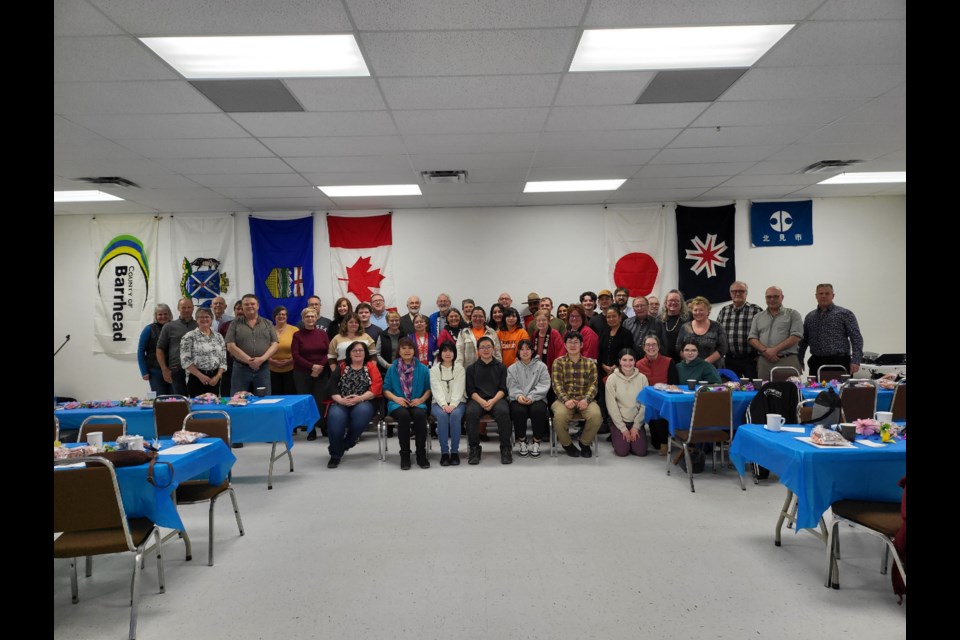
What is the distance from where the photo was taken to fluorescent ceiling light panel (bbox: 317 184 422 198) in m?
7.03

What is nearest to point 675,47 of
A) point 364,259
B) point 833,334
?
point 833,334

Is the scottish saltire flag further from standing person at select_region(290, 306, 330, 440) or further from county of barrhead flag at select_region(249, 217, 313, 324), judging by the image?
county of barrhead flag at select_region(249, 217, 313, 324)

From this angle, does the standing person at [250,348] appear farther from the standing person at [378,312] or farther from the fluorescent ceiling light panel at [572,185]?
the fluorescent ceiling light panel at [572,185]

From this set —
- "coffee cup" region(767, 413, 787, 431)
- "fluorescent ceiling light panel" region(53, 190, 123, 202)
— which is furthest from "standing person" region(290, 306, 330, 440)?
"coffee cup" region(767, 413, 787, 431)

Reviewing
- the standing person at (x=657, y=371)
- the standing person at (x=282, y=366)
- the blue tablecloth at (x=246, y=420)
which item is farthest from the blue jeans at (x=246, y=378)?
the standing person at (x=657, y=371)

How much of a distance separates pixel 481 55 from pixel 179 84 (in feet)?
6.85

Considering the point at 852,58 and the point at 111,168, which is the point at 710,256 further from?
the point at 111,168

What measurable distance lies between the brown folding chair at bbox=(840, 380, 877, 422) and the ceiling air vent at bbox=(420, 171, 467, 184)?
169 inches

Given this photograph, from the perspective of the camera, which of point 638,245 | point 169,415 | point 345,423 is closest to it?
point 169,415

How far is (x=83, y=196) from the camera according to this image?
7289 millimetres

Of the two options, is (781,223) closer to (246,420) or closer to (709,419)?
(709,419)

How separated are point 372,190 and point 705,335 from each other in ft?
14.2

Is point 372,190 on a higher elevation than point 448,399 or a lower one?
higher

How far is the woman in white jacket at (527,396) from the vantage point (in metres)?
5.75
